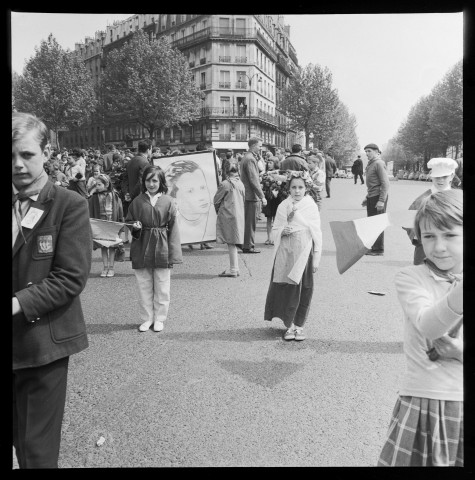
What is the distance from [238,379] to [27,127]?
7.29ft

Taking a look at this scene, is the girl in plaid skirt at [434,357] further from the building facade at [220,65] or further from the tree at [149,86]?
the tree at [149,86]

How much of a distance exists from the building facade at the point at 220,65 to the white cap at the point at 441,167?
0.95 meters

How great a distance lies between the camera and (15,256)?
6.56 ft

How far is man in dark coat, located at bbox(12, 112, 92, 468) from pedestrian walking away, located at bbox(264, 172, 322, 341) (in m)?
2.76

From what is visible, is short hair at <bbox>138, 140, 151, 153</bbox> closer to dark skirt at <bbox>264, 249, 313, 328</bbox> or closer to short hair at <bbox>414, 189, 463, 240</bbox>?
dark skirt at <bbox>264, 249, 313, 328</bbox>

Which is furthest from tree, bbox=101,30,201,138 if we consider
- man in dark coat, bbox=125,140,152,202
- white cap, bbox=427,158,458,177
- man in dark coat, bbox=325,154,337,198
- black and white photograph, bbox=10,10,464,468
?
man in dark coat, bbox=125,140,152,202

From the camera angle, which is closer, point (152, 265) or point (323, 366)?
point (323, 366)

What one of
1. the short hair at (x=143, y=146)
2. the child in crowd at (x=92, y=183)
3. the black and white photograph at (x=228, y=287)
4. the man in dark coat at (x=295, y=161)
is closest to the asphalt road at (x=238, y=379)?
the black and white photograph at (x=228, y=287)

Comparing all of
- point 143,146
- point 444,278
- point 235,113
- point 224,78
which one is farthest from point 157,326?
point 143,146

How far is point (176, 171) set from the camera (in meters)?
7.25

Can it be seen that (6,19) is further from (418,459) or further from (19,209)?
(418,459)

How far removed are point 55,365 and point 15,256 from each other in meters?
0.44

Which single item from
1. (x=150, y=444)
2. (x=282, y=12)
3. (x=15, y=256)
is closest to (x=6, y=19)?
(x=15, y=256)

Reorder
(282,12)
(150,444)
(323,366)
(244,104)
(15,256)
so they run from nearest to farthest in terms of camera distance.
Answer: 1. (15,256)
2. (282,12)
3. (150,444)
4. (323,366)
5. (244,104)
